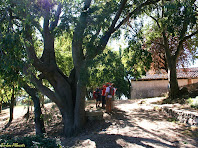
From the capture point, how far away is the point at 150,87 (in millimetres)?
24547

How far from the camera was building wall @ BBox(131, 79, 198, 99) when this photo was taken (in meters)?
24.1

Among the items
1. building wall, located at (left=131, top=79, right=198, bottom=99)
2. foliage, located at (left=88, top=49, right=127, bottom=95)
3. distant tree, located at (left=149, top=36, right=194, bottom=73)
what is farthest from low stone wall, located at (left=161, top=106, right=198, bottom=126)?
building wall, located at (left=131, top=79, right=198, bottom=99)

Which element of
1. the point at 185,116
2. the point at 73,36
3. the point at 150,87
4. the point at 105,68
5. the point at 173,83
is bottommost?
the point at 185,116

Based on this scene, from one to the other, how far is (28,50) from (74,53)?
1.90m

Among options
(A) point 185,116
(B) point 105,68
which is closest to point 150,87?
(A) point 185,116

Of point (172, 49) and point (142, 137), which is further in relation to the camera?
point (172, 49)

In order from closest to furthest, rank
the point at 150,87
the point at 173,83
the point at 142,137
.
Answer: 1. the point at 142,137
2. the point at 173,83
3. the point at 150,87

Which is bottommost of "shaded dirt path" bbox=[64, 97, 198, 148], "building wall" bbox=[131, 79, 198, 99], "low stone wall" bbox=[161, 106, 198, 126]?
"shaded dirt path" bbox=[64, 97, 198, 148]

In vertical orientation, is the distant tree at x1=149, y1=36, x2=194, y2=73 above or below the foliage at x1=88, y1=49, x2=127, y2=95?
above

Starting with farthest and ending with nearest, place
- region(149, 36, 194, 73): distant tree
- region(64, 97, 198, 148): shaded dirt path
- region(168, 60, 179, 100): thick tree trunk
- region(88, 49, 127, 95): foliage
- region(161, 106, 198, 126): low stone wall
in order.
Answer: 1. region(149, 36, 194, 73): distant tree
2. region(168, 60, 179, 100): thick tree trunk
3. region(88, 49, 127, 95): foliage
4. region(161, 106, 198, 126): low stone wall
5. region(64, 97, 198, 148): shaded dirt path

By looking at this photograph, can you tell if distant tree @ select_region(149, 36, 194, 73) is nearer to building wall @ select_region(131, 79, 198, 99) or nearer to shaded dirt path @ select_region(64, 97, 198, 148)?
building wall @ select_region(131, 79, 198, 99)

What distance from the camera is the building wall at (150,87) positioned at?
79.2 ft

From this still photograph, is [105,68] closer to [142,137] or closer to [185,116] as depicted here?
[142,137]

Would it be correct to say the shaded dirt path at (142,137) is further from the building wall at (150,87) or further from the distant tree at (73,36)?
the building wall at (150,87)
